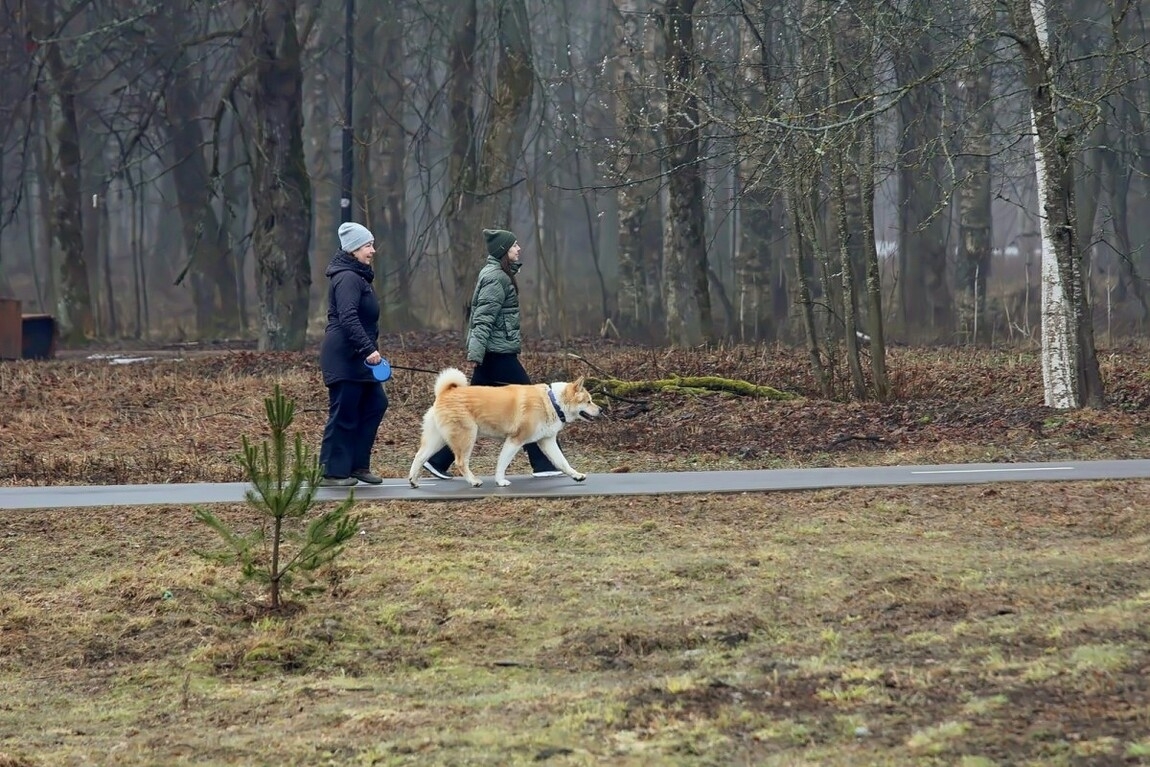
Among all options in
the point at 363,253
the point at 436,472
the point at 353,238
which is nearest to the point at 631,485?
the point at 436,472

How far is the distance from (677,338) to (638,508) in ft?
57.4

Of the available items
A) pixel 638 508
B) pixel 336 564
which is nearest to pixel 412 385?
pixel 638 508

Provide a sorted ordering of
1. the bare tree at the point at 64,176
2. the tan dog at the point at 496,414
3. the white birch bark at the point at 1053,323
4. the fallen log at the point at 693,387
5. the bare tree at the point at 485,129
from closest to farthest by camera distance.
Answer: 1. the tan dog at the point at 496,414
2. the white birch bark at the point at 1053,323
3. the fallen log at the point at 693,387
4. the bare tree at the point at 485,129
5. the bare tree at the point at 64,176

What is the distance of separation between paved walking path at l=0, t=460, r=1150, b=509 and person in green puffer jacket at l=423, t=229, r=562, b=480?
22cm

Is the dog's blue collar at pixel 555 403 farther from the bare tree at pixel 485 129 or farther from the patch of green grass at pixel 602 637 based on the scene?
the bare tree at pixel 485 129

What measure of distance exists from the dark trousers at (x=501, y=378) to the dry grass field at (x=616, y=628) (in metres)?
1.29

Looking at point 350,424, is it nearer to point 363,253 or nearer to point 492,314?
point 363,253

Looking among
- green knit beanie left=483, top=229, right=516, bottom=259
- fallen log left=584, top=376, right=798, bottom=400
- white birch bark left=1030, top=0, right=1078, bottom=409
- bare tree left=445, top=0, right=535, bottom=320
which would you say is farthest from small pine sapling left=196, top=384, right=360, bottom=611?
bare tree left=445, top=0, right=535, bottom=320

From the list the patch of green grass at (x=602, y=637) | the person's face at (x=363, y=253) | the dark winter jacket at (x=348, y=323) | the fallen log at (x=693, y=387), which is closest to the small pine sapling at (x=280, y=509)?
the patch of green grass at (x=602, y=637)

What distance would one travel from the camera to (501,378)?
13.4 metres

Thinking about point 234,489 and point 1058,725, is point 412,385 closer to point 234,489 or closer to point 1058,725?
point 234,489

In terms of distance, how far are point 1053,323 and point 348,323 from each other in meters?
8.49

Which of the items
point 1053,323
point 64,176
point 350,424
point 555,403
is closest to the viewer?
point 555,403

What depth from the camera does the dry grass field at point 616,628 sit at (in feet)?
20.2
